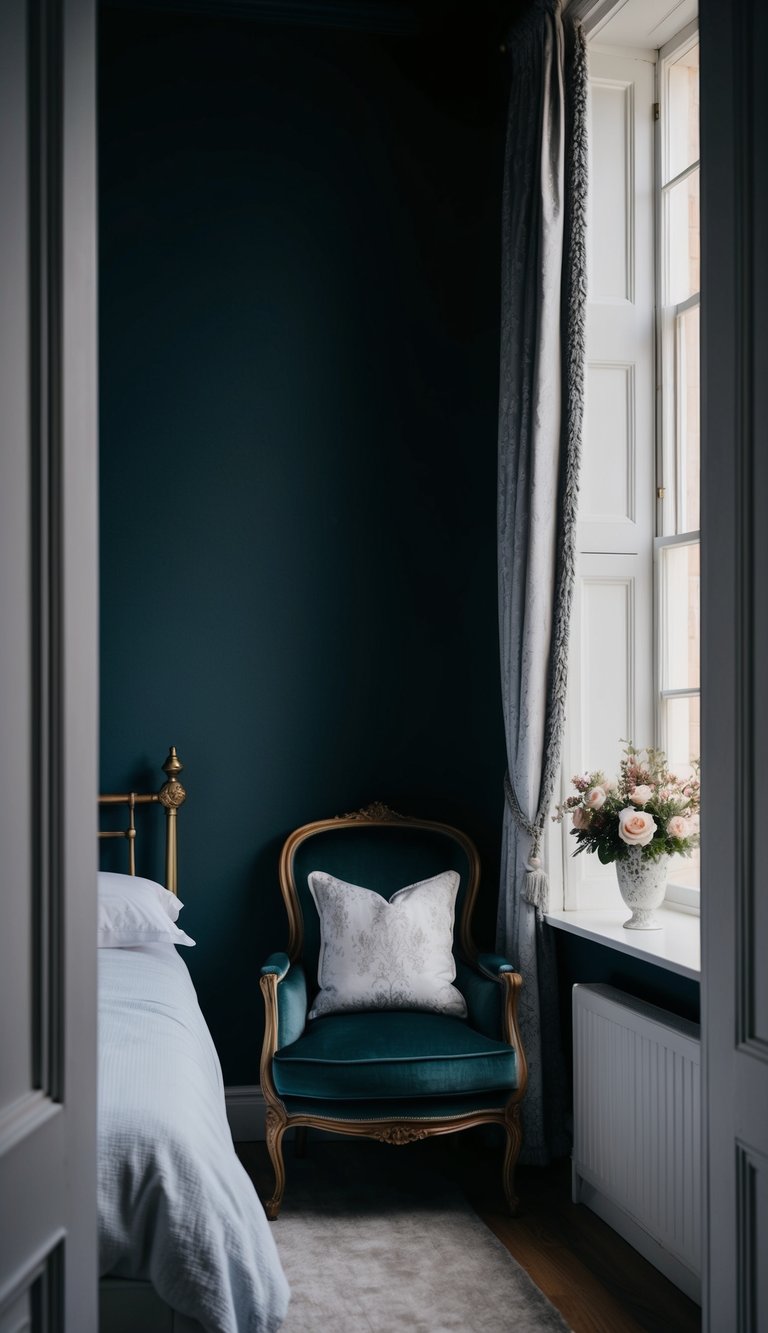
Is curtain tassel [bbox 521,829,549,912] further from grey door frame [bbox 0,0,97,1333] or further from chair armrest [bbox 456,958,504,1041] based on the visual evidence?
grey door frame [bbox 0,0,97,1333]

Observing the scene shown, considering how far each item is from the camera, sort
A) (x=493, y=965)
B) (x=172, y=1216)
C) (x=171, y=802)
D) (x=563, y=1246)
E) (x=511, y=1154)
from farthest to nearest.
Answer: (x=171, y=802) → (x=493, y=965) → (x=511, y=1154) → (x=563, y=1246) → (x=172, y=1216)

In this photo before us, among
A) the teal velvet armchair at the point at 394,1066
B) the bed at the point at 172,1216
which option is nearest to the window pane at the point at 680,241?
the teal velvet armchair at the point at 394,1066

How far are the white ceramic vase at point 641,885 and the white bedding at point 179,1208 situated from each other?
4.22 ft

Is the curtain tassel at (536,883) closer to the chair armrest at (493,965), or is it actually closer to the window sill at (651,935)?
the window sill at (651,935)

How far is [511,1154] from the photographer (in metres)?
3.08

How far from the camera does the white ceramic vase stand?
2957 mm

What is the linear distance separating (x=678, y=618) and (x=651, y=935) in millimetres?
958

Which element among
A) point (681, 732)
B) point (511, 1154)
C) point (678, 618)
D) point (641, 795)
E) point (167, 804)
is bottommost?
point (511, 1154)

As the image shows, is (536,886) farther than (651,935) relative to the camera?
Yes

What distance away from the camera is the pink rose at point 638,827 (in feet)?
9.33

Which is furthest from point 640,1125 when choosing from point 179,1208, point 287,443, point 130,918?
point 287,443

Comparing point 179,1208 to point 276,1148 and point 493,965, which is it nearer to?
point 276,1148

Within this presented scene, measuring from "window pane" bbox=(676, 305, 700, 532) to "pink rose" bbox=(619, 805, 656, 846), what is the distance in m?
→ 0.93

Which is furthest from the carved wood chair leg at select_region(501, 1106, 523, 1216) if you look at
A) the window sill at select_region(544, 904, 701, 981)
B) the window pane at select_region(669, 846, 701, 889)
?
the window pane at select_region(669, 846, 701, 889)
